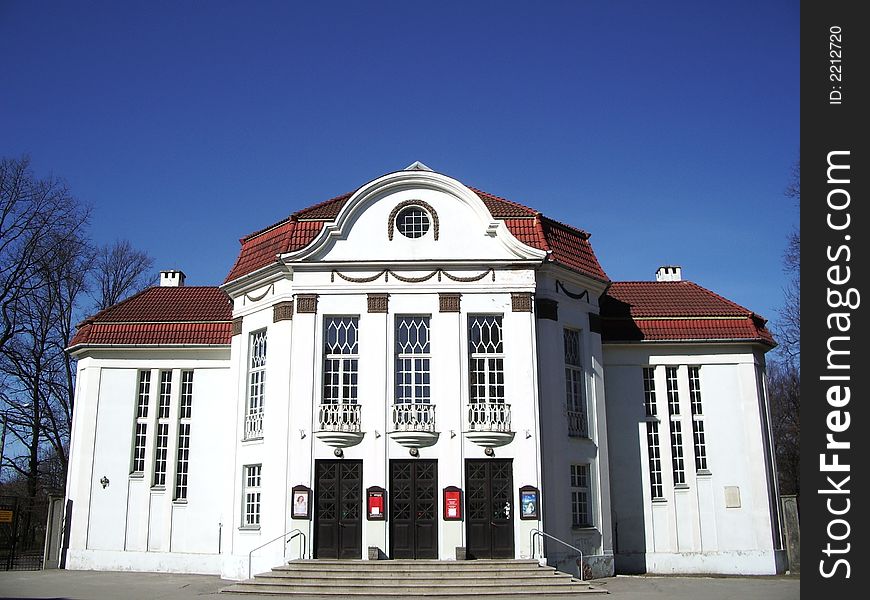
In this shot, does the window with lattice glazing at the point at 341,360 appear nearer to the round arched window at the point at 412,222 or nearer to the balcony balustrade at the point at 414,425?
the balcony balustrade at the point at 414,425

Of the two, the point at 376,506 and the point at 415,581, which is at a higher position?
the point at 376,506

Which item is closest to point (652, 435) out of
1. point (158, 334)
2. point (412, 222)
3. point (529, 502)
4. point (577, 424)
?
point (577, 424)

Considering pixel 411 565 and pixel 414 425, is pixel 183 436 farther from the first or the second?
pixel 411 565

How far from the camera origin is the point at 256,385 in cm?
2414

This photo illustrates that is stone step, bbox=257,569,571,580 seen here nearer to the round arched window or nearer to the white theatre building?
the white theatre building

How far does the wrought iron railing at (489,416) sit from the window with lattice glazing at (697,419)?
25.7 feet

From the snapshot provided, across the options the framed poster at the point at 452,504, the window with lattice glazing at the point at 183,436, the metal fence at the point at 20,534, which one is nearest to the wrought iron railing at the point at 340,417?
the framed poster at the point at 452,504

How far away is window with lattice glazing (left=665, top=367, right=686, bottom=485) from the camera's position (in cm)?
2583

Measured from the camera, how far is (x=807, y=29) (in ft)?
41.7

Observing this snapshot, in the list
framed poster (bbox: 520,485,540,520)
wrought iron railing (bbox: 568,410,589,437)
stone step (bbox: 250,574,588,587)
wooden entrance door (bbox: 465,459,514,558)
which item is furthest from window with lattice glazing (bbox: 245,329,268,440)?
wrought iron railing (bbox: 568,410,589,437)

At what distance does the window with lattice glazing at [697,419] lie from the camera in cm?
2597

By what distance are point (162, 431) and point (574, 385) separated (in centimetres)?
1345

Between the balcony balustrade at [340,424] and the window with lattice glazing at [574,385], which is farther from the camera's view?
the window with lattice glazing at [574,385]

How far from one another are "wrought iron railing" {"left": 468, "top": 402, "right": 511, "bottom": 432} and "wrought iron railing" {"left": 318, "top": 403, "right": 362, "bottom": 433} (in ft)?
10.1
